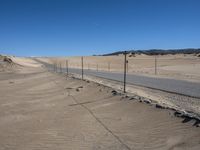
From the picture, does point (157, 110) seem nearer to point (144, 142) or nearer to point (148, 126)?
point (148, 126)

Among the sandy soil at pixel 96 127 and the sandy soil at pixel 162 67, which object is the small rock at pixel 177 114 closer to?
the sandy soil at pixel 96 127

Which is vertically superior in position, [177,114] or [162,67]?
[177,114]

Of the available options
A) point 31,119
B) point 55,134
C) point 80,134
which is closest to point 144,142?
point 80,134

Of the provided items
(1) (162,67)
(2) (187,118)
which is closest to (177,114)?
(2) (187,118)

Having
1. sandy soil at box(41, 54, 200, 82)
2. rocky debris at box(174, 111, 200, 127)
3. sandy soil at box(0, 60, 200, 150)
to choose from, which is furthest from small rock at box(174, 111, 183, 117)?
sandy soil at box(41, 54, 200, 82)

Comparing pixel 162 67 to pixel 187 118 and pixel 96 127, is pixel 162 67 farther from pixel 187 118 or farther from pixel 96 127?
pixel 187 118

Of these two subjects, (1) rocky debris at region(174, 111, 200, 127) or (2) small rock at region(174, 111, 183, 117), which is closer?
(1) rocky debris at region(174, 111, 200, 127)

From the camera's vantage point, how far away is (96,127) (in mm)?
11461

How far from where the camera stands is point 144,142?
927 cm

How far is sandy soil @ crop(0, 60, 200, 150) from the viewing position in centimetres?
929

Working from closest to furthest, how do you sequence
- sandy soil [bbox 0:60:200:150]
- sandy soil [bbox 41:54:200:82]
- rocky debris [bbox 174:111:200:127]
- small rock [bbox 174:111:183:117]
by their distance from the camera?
sandy soil [bbox 0:60:200:150]
rocky debris [bbox 174:111:200:127]
small rock [bbox 174:111:183:117]
sandy soil [bbox 41:54:200:82]

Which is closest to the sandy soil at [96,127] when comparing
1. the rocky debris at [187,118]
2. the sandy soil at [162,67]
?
the rocky debris at [187,118]

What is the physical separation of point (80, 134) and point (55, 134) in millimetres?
791

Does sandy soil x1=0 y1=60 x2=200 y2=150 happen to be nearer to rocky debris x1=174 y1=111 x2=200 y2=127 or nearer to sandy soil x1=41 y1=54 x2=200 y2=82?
rocky debris x1=174 y1=111 x2=200 y2=127
